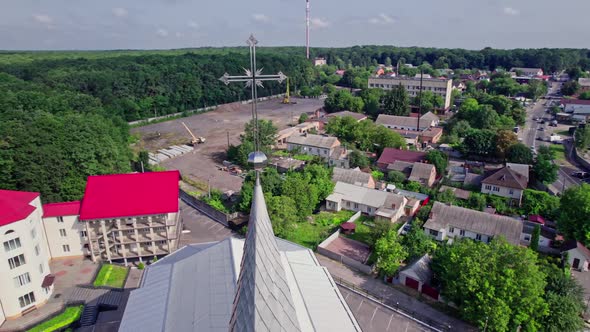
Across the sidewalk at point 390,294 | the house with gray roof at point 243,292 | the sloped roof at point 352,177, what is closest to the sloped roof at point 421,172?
the sloped roof at point 352,177

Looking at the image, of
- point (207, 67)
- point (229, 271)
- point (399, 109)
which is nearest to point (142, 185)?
point (229, 271)

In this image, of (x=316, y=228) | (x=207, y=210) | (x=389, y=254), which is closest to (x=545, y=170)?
(x=389, y=254)

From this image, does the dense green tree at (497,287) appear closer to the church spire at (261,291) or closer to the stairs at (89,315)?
the church spire at (261,291)

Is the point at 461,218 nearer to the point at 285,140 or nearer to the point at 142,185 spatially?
the point at 142,185

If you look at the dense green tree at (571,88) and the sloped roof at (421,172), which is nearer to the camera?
the sloped roof at (421,172)

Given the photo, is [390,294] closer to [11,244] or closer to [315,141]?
[11,244]

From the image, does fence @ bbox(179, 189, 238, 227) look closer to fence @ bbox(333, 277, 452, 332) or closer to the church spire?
fence @ bbox(333, 277, 452, 332)
